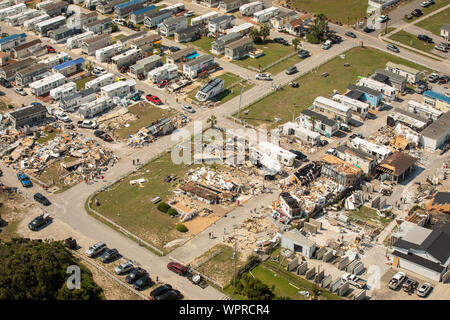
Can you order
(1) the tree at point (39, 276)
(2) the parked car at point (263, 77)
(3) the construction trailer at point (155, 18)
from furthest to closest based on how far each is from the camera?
(3) the construction trailer at point (155, 18) → (2) the parked car at point (263, 77) → (1) the tree at point (39, 276)

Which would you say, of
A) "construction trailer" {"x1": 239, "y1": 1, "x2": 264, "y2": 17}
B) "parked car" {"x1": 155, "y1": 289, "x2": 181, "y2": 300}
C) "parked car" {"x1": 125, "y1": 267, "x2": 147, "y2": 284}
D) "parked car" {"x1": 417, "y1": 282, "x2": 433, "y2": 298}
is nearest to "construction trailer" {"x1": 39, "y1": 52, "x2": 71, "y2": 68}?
"construction trailer" {"x1": 239, "y1": 1, "x2": 264, "y2": 17}

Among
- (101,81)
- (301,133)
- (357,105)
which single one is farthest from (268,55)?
(101,81)

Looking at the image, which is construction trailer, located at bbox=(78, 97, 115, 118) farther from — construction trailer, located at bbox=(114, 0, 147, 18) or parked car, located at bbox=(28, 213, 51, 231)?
construction trailer, located at bbox=(114, 0, 147, 18)

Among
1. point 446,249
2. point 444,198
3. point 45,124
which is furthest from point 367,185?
point 45,124

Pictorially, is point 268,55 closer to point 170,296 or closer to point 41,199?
point 41,199

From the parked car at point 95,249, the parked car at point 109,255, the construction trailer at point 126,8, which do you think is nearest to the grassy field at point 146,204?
the parked car at point 109,255

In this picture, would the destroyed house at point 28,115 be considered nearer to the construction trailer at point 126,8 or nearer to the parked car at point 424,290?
the construction trailer at point 126,8
